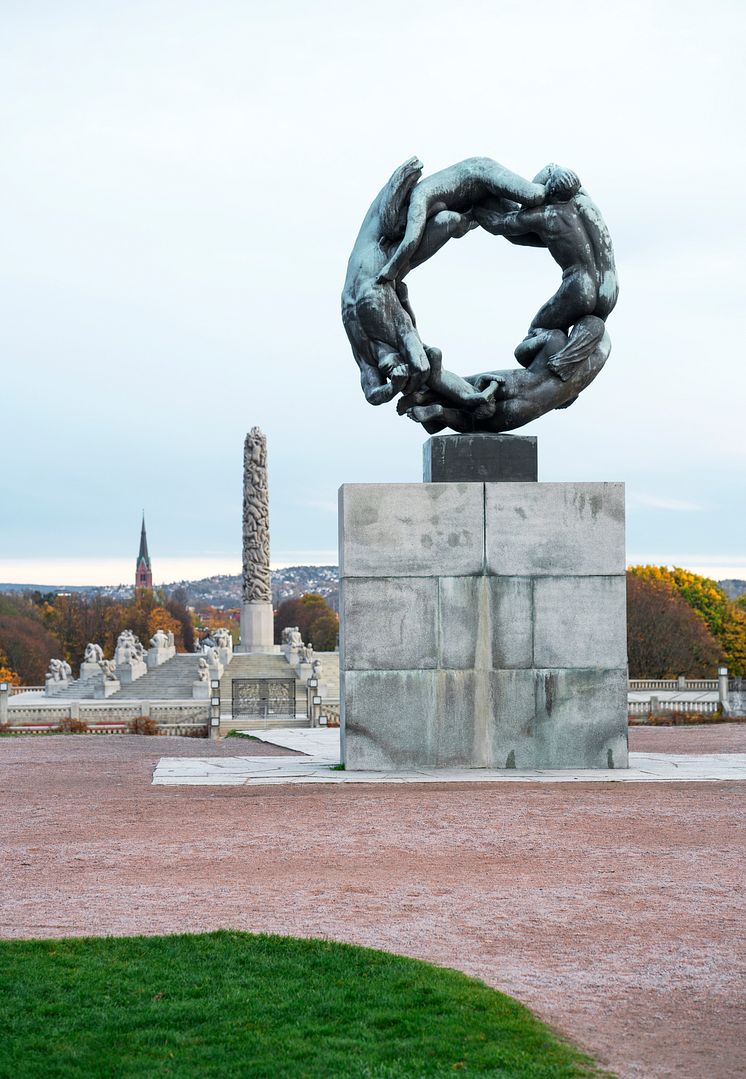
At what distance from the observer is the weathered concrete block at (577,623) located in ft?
40.5

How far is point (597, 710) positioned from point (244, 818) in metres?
4.29

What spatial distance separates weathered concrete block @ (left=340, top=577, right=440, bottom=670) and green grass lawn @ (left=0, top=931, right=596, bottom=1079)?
6.41 metres

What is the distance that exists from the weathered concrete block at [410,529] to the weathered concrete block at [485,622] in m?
0.19

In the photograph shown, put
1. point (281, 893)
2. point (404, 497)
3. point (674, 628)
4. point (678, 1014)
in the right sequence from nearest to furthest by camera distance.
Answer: point (678, 1014)
point (281, 893)
point (404, 497)
point (674, 628)

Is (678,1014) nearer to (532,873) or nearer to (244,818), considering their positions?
(532,873)

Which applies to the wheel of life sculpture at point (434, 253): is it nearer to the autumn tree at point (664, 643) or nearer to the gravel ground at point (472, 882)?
the gravel ground at point (472, 882)

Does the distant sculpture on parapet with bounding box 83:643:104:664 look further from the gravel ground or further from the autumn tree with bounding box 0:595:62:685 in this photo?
the gravel ground

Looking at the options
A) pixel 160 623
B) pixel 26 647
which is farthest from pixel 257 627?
pixel 160 623

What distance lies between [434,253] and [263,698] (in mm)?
23629

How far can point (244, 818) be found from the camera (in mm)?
9492

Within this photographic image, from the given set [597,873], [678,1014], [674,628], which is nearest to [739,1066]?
[678,1014]

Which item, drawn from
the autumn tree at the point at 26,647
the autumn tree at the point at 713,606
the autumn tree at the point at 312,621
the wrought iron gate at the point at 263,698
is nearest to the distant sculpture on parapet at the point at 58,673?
the autumn tree at the point at 26,647

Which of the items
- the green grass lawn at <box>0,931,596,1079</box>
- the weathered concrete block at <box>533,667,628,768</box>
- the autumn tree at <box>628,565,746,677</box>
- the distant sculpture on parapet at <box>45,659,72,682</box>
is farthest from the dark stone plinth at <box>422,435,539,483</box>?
the autumn tree at <box>628,565,746,677</box>

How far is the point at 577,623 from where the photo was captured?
1241cm
